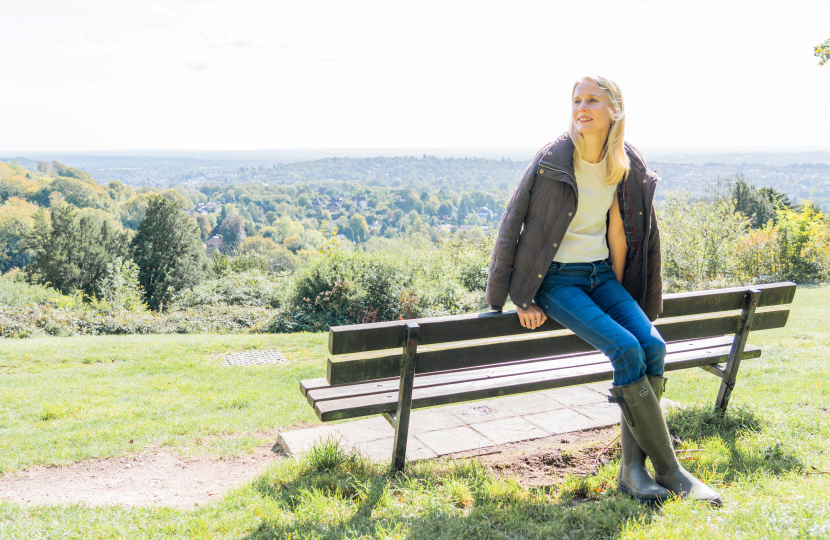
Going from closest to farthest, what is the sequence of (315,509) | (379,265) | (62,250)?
1. (315,509)
2. (379,265)
3. (62,250)

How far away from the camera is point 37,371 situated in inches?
306

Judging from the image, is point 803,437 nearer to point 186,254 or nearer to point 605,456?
point 605,456

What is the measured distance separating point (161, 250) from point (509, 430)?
116 ft

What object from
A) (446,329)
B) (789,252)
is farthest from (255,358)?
(789,252)

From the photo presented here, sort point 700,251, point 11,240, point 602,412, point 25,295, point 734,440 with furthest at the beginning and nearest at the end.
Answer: point 11,240 → point 25,295 → point 700,251 → point 602,412 → point 734,440

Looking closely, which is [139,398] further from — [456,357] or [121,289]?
[121,289]

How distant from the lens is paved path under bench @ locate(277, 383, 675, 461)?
3838 mm

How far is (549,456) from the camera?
3.60 metres

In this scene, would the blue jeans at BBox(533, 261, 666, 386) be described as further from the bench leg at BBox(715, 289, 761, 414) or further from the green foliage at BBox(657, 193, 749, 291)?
the green foliage at BBox(657, 193, 749, 291)

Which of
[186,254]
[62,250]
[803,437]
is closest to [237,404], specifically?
[803,437]

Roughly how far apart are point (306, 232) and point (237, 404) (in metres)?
111

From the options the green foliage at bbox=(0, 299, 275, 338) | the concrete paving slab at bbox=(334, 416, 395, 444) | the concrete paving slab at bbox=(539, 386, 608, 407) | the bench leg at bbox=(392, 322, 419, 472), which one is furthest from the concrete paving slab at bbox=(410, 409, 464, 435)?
the green foliage at bbox=(0, 299, 275, 338)

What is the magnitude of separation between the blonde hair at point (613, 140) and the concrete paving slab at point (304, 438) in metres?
2.31

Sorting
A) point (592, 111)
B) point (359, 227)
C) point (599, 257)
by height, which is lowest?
point (359, 227)
